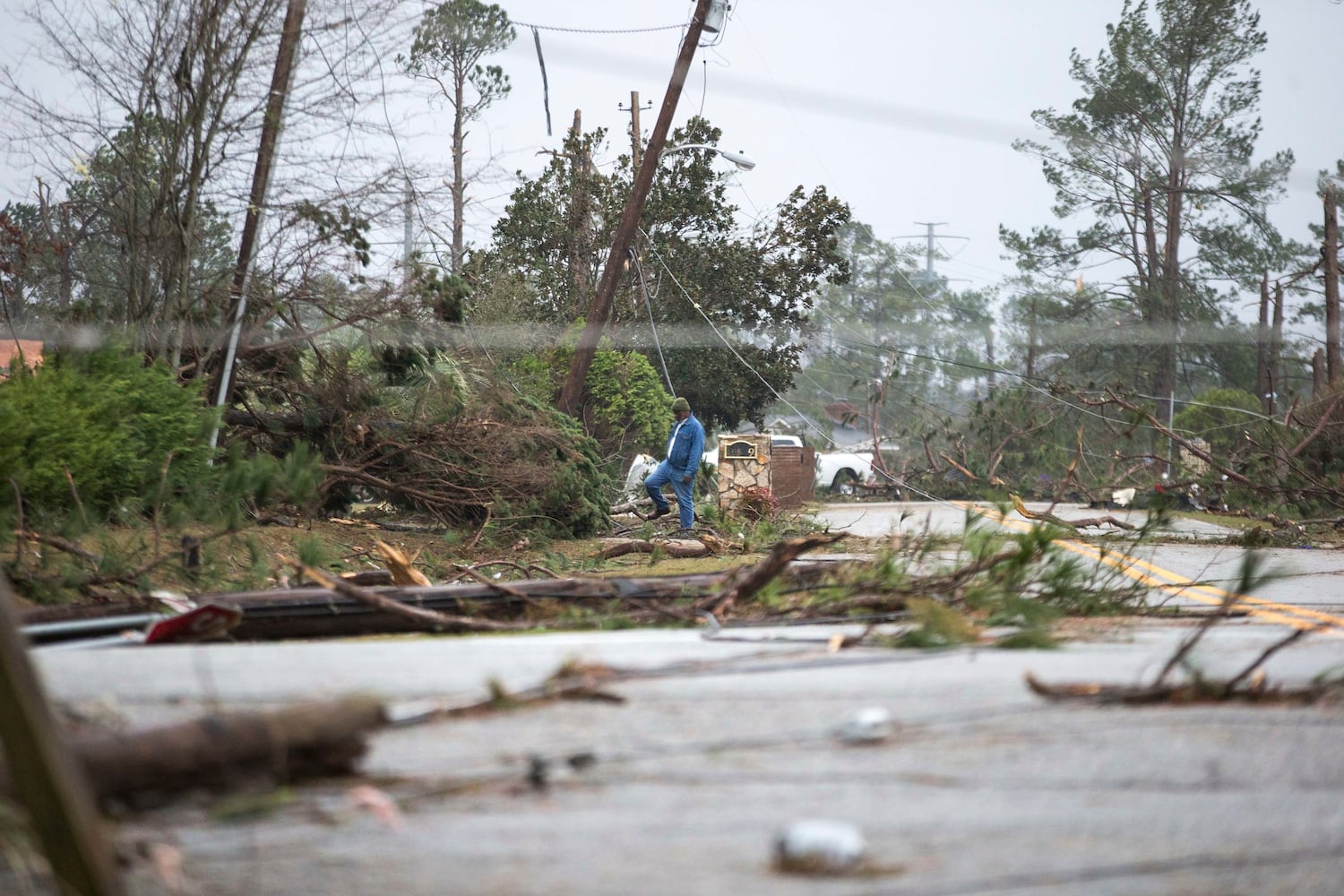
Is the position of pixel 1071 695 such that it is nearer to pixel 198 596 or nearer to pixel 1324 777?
pixel 1324 777

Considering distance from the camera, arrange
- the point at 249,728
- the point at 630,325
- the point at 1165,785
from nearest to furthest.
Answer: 1. the point at 249,728
2. the point at 1165,785
3. the point at 630,325

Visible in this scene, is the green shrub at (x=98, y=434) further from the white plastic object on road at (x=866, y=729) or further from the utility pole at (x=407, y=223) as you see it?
the white plastic object on road at (x=866, y=729)

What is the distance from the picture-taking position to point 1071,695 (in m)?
3.14

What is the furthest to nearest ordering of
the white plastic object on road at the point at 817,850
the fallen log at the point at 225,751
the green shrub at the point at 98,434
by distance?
1. the green shrub at the point at 98,434
2. the fallen log at the point at 225,751
3. the white plastic object on road at the point at 817,850

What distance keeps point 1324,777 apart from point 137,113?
1251 cm

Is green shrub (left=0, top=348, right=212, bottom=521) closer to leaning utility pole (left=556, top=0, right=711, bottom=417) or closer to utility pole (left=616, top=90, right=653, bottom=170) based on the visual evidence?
leaning utility pole (left=556, top=0, right=711, bottom=417)

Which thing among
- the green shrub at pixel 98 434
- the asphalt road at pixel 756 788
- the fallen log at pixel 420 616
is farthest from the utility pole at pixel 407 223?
the asphalt road at pixel 756 788

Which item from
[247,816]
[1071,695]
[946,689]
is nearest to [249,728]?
[247,816]

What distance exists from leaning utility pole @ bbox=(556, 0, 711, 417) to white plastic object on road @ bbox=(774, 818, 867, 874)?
15.9 m

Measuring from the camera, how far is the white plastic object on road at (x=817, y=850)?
2080mm

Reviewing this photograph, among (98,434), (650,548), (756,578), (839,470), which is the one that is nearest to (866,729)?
(756,578)

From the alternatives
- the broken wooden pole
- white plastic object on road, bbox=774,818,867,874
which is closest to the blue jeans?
white plastic object on road, bbox=774,818,867,874

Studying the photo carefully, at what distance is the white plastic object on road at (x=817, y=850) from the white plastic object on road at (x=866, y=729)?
60cm

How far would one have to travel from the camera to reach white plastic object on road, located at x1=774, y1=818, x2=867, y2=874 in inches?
81.9
